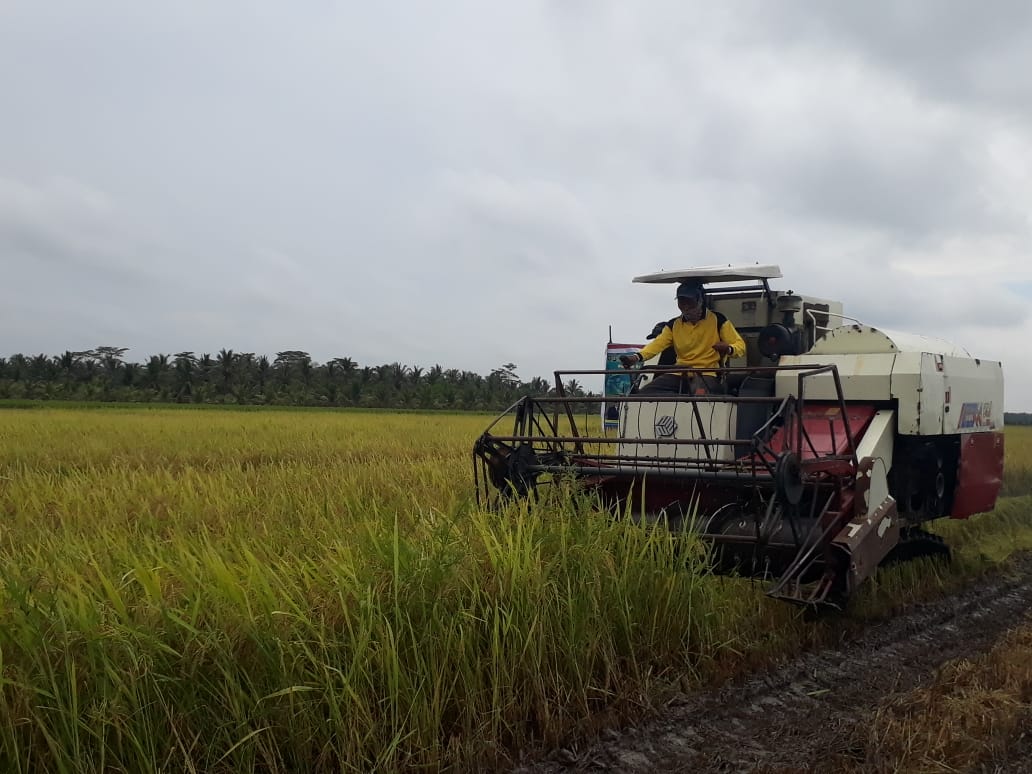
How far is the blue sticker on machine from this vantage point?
5.92 m

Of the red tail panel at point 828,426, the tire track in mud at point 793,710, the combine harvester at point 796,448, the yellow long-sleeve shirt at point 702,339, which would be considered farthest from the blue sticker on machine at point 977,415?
the yellow long-sleeve shirt at point 702,339

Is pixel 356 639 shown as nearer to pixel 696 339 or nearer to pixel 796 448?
pixel 796 448

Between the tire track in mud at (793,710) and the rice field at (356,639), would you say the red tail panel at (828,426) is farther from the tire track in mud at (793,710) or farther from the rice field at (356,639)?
the tire track in mud at (793,710)

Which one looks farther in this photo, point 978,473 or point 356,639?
point 978,473

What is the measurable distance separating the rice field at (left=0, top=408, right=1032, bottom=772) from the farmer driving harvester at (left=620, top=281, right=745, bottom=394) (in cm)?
164

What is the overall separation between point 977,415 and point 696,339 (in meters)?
2.25

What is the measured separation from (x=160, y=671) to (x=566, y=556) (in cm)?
171

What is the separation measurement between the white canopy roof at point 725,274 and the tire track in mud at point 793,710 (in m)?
2.32

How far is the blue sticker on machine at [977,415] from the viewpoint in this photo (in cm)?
592

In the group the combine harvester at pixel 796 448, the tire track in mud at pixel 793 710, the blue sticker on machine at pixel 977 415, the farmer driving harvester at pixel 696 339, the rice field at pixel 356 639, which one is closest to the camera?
the rice field at pixel 356 639

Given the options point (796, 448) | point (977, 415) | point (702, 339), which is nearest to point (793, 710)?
point (796, 448)

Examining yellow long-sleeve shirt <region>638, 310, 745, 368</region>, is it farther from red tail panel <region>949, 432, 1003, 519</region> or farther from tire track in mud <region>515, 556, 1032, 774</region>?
tire track in mud <region>515, 556, 1032, 774</region>

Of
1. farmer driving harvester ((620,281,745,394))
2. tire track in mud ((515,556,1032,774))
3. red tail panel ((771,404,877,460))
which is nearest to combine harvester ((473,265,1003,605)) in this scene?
red tail panel ((771,404,877,460))

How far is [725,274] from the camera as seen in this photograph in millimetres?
5613
